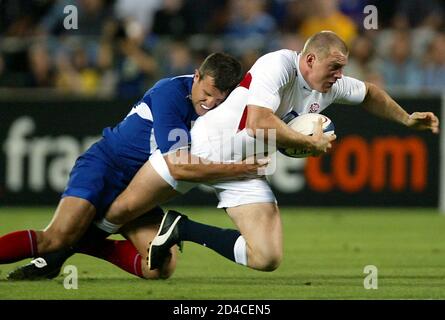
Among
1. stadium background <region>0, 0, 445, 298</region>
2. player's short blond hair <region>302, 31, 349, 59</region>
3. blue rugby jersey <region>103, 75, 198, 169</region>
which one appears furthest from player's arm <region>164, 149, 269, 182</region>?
stadium background <region>0, 0, 445, 298</region>

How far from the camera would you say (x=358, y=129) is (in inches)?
559

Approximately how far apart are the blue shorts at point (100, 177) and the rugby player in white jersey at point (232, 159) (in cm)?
11

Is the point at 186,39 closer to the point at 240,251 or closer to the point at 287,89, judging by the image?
the point at 287,89

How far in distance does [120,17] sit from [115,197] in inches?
294

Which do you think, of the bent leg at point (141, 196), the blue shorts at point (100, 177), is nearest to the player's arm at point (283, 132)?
the bent leg at point (141, 196)

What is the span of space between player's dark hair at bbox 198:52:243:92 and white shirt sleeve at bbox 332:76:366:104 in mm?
778

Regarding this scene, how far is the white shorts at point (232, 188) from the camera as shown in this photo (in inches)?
310

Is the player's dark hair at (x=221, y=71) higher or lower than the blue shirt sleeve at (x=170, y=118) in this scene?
higher

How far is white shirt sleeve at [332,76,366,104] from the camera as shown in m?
8.19

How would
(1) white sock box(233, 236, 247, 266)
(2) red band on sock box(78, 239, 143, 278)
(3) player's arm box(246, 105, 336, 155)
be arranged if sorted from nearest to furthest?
(3) player's arm box(246, 105, 336, 155), (1) white sock box(233, 236, 247, 266), (2) red band on sock box(78, 239, 143, 278)

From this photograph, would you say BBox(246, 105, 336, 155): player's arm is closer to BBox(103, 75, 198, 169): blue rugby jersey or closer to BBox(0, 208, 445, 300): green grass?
BBox(103, 75, 198, 169): blue rugby jersey

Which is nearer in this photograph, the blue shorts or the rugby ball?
the rugby ball

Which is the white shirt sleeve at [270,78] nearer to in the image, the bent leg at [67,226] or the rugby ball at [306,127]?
the rugby ball at [306,127]

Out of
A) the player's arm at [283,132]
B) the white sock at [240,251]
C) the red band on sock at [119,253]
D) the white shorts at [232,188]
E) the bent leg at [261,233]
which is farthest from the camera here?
the red band on sock at [119,253]
